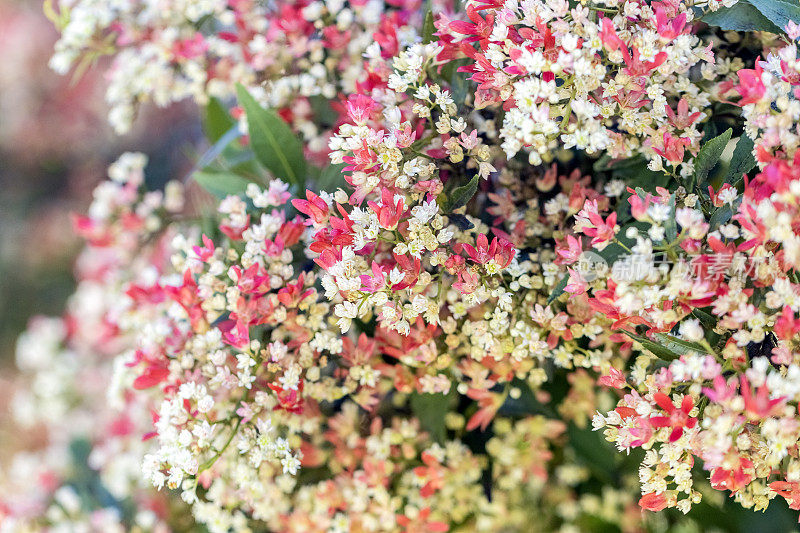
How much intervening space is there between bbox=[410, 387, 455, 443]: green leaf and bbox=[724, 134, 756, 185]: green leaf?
251 mm

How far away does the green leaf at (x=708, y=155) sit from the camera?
1.39 feet

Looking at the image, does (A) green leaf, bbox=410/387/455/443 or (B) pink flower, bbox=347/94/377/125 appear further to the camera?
(A) green leaf, bbox=410/387/455/443

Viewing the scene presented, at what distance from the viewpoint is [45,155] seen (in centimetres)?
144

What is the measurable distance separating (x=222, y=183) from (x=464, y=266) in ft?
0.84

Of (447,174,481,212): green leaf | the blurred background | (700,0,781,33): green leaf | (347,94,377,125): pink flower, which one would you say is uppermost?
(700,0,781,33): green leaf

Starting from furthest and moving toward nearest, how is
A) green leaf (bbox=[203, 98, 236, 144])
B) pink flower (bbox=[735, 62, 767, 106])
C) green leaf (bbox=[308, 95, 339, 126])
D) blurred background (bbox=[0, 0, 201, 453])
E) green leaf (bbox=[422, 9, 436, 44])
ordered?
blurred background (bbox=[0, 0, 201, 453])
green leaf (bbox=[203, 98, 236, 144])
green leaf (bbox=[308, 95, 339, 126])
green leaf (bbox=[422, 9, 436, 44])
pink flower (bbox=[735, 62, 767, 106])

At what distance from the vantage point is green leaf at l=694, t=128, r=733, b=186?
424mm

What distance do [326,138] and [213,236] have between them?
5.3 inches

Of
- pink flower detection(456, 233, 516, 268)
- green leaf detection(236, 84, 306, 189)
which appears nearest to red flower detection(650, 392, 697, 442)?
A: pink flower detection(456, 233, 516, 268)

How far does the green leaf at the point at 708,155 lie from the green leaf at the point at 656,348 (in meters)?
0.11

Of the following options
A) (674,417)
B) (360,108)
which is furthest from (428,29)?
(674,417)

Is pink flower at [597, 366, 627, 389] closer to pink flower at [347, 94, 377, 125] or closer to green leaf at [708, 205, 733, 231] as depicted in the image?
green leaf at [708, 205, 733, 231]

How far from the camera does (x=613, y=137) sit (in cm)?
44

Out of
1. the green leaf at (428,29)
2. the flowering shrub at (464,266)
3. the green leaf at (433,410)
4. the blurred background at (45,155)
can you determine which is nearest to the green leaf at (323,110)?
the flowering shrub at (464,266)
